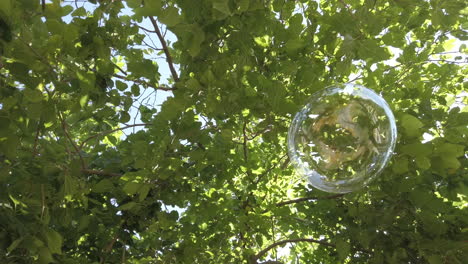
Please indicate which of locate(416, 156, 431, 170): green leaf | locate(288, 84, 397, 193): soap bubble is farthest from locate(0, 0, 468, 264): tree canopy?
locate(288, 84, 397, 193): soap bubble

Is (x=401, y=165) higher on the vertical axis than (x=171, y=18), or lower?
lower

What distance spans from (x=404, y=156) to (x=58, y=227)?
6.82 feet

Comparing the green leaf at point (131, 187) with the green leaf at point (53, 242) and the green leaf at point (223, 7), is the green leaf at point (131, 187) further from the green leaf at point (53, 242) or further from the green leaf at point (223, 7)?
the green leaf at point (223, 7)

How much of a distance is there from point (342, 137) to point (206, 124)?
3.63ft

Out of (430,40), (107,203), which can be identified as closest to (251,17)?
(107,203)

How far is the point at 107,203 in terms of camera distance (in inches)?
113

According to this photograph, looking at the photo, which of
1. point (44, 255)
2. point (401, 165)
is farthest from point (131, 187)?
point (401, 165)

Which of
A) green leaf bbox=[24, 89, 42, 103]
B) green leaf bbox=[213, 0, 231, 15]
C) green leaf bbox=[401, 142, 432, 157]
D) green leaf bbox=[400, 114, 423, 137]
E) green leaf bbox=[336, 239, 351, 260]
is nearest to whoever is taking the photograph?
green leaf bbox=[213, 0, 231, 15]

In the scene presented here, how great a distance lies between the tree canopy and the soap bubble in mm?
254

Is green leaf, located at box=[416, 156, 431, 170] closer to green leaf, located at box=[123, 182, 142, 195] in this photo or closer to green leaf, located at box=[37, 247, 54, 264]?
green leaf, located at box=[123, 182, 142, 195]

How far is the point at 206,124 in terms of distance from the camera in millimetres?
2418

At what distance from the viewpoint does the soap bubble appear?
1465 millimetres

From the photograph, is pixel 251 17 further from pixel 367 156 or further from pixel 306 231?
pixel 306 231

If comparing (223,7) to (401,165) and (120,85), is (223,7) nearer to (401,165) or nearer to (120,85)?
(401,165)
